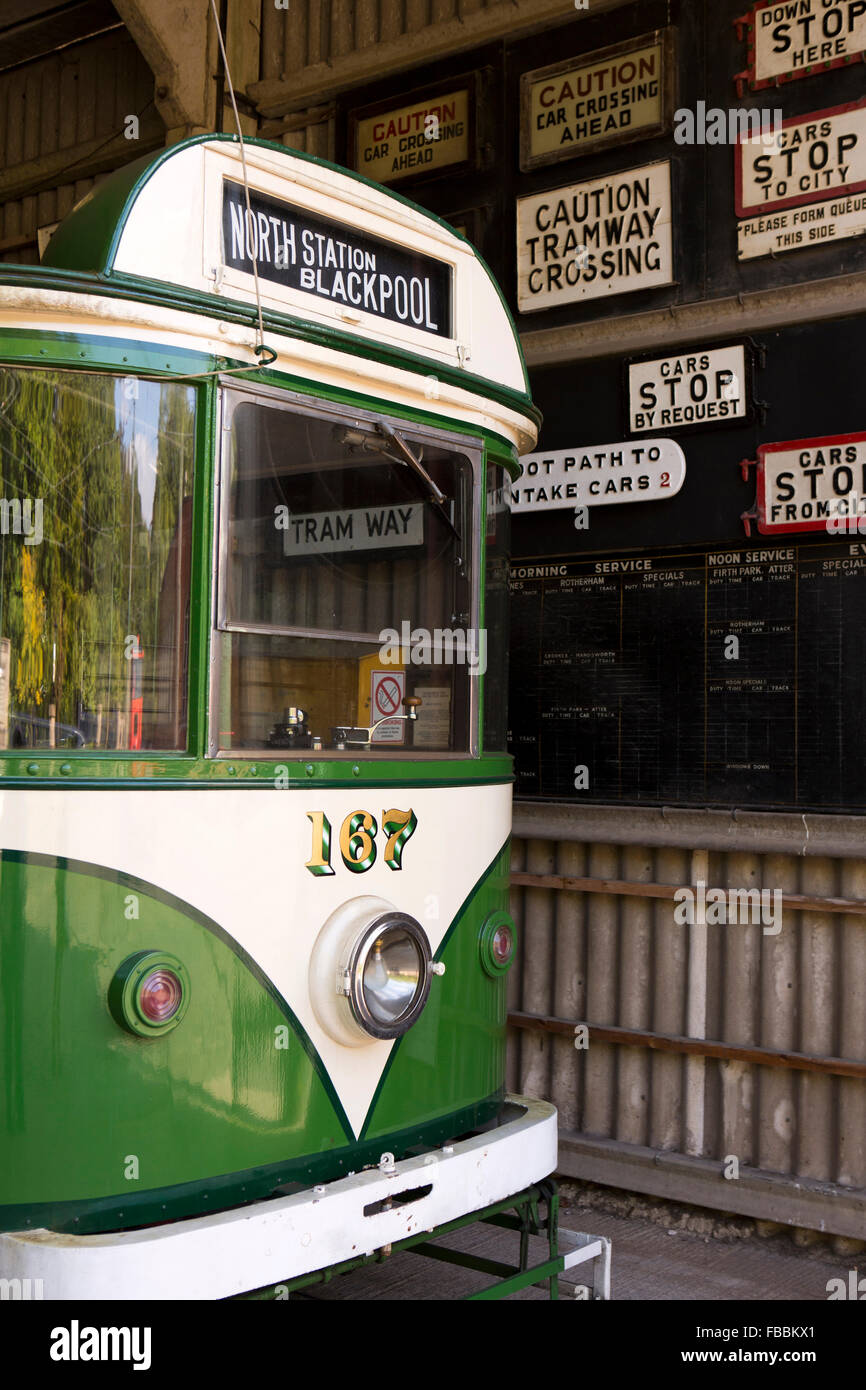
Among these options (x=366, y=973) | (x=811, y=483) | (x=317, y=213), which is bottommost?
(x=366, y=973)

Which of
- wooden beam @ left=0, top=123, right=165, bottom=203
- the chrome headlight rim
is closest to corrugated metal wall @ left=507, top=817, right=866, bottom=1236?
the chrome headlight rim

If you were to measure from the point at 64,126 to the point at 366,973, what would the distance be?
5982mm

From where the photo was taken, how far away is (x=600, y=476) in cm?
506

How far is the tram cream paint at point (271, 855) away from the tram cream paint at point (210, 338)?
96 cm

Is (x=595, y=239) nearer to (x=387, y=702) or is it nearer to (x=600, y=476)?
(x=600, y=476)

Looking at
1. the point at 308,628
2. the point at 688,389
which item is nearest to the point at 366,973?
the point at 308,628

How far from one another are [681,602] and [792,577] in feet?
1.40

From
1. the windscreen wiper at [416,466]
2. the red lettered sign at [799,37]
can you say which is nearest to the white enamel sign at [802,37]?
the red lettered sign at [799,37]

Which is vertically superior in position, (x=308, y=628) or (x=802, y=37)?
(x=802, y=37)

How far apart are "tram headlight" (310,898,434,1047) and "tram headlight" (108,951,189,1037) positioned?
15.2 inches

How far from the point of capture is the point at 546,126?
5289 mm

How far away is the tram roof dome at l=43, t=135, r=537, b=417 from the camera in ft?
9.61

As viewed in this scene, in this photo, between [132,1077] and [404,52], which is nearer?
[132,1077]

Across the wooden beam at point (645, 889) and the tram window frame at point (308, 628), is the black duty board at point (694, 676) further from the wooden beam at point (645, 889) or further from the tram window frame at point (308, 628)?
the tram window frame at point (308, 628)
